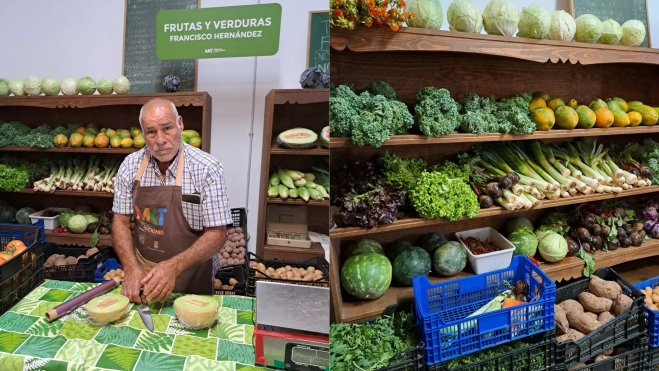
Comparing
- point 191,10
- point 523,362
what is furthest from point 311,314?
point 523,362

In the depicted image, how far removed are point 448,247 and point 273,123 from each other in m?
0.86

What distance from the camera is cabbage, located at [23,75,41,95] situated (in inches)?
40.4

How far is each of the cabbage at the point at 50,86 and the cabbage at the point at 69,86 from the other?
0.01 meters

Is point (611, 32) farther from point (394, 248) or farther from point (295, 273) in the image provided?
point (295, 273)

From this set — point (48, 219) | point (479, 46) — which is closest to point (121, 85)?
point (48, 219)

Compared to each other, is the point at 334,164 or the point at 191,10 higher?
the point at 191,10

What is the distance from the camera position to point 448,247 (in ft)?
5.01

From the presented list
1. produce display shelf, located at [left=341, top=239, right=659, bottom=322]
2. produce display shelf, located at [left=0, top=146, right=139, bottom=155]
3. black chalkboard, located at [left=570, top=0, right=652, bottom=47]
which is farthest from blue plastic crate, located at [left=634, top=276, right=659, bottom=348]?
produce display shelf, located at [left=0, top=146, right=139, bottom=155]

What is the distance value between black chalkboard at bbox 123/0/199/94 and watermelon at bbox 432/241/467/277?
1019mm

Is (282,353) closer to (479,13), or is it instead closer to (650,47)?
(479,13)

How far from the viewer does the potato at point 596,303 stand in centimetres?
159

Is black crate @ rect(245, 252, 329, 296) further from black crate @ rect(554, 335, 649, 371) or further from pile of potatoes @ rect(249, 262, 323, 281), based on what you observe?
black crate @ rect(554, 335, 649, 371)

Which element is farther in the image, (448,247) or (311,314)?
(448,247)

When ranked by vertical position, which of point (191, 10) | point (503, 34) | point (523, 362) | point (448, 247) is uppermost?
point (503, 34)
